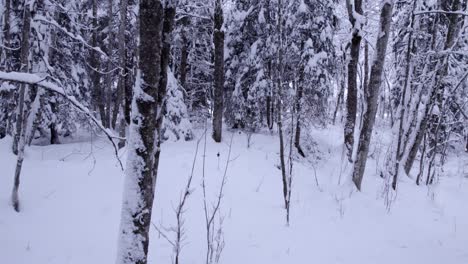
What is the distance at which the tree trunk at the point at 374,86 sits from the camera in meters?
7.49

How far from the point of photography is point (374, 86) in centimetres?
772

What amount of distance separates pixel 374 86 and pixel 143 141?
6.30 meters

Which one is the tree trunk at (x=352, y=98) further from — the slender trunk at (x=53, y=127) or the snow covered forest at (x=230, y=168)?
the slender trunk at (x=53, y=127)

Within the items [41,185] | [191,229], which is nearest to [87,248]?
[191,229]

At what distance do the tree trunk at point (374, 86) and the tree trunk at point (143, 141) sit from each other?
6058 millimetres

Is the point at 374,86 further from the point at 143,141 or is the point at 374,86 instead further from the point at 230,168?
the point at 143,141

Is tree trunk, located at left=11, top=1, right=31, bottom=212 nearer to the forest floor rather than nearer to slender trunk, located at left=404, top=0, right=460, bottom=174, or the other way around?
the forest floor

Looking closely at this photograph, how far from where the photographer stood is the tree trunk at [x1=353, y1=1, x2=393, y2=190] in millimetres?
7488

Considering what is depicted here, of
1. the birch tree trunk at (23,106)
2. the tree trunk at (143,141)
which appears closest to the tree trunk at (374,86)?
the tree trunk at (143,141)

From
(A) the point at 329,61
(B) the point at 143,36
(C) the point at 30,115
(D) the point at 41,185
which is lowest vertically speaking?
(D) the point at 41,185

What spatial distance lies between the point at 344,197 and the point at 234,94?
7.86 metres

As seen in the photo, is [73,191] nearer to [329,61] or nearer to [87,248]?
[87,248]

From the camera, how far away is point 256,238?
5.67 metres

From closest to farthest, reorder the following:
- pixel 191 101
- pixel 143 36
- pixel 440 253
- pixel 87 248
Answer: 1. pixel 143 36
2. pixel 87 248
3. pixel 440 253
4. pixel 191 101
